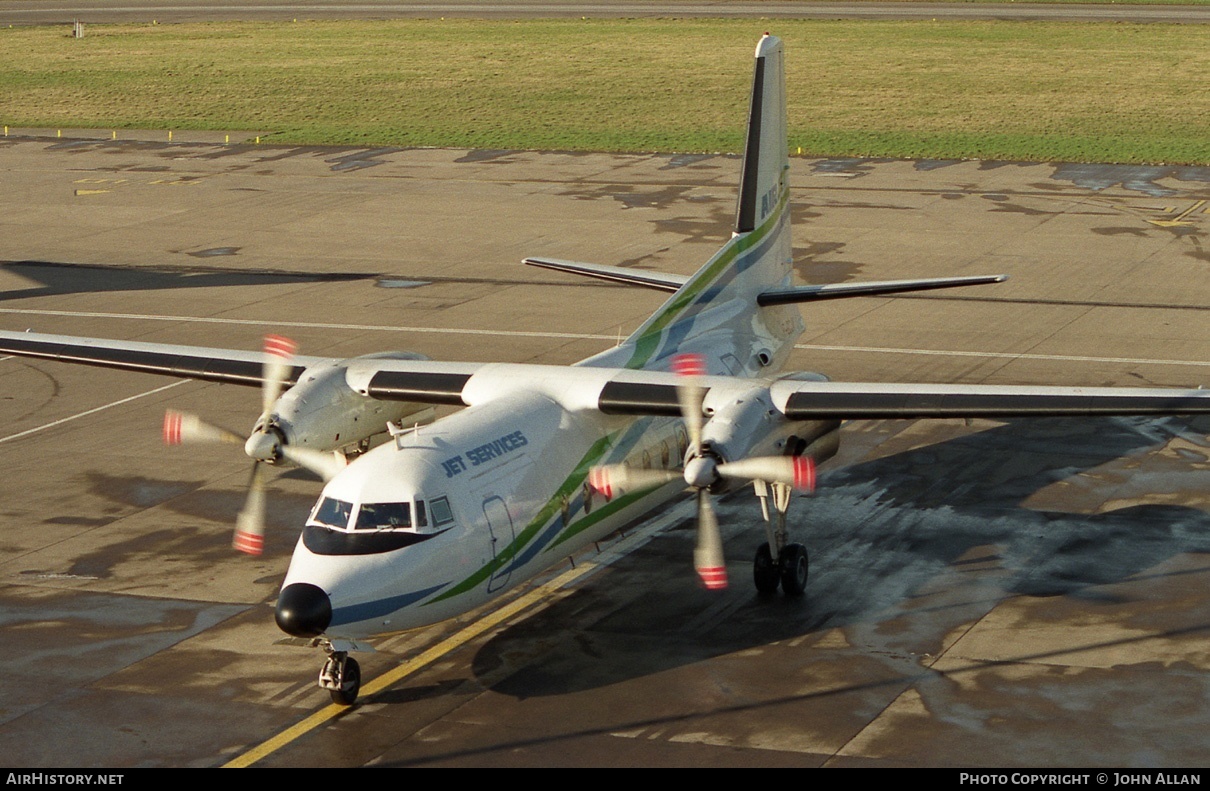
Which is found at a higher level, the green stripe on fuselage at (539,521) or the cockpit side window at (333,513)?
the cockpit side window at (333,513)

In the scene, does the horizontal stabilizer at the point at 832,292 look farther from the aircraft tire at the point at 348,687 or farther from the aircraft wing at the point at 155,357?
the aircraft tire at the point at 348,687

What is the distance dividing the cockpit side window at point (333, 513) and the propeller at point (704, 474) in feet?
13.3

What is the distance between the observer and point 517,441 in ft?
69.4

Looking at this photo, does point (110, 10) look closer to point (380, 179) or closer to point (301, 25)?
point (301, 25)

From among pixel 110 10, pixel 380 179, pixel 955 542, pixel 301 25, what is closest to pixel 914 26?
pixel 301 25

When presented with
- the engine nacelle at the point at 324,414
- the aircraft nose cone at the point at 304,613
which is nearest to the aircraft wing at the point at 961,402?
→ the engine nacelle at the point at 324,414

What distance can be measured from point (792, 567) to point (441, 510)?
5882mm

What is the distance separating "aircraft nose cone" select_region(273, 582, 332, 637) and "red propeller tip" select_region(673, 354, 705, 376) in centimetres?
716

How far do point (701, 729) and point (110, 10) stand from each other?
409ft

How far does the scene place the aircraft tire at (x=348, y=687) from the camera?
1925 cm

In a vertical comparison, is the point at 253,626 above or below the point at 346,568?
below

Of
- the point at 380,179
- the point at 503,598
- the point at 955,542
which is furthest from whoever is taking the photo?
the point at 380,179

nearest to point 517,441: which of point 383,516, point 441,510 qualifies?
point 441,510
